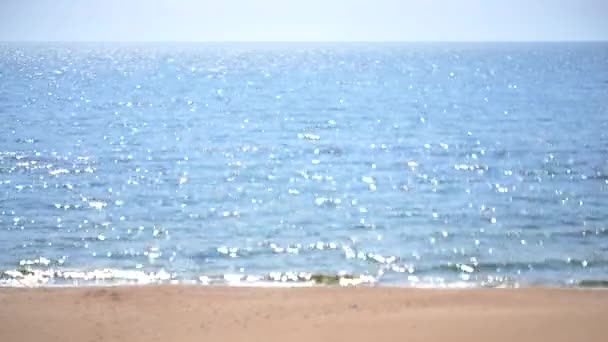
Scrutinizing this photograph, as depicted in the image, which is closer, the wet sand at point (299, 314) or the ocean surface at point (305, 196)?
the wet sand at point (299, 314)

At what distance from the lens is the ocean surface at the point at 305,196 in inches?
703

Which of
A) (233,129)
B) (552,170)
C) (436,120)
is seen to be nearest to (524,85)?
(436,120)

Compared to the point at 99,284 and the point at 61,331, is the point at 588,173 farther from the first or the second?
the point at 61,331

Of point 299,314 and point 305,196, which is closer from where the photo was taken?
point 299,314

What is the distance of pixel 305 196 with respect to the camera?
2572cm

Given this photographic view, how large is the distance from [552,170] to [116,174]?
16.3 metres

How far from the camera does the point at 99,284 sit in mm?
16438

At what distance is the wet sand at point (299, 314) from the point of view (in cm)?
1256

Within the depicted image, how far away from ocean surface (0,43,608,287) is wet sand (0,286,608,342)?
5.11 feet

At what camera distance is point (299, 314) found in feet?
45.1

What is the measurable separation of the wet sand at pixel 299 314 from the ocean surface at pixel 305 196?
5.11ft

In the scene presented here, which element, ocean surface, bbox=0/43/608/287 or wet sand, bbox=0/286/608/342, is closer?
wet sand, bbox=0/286/608/342

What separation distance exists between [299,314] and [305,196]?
12.1 m

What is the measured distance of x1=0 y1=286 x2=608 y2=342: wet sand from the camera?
12562mm
